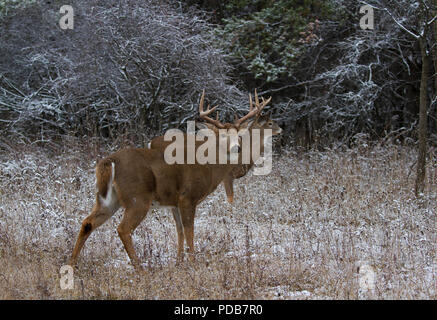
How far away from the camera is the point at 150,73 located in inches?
453

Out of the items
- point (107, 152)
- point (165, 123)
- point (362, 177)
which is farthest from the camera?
point (165, 123)

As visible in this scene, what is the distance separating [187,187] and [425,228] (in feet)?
9.46

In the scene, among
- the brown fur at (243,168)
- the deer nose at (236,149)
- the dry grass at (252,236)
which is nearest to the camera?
the dry grass at (252,236)

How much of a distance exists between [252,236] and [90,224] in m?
2.12

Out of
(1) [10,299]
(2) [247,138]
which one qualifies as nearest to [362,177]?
(2) [247,138]

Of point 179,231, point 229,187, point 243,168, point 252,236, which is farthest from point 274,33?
point 179,231

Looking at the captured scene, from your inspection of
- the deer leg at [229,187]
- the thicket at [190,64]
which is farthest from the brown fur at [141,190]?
the thicket at [190,64]

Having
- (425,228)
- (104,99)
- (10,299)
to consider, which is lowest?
(10,299)

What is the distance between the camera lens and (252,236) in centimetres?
739

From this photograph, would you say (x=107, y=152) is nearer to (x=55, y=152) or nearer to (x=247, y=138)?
(x=55, y=152)

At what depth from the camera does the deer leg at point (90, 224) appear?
A: 6070 mm

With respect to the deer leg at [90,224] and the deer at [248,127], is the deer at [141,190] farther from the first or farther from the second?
the deer at [248,127]

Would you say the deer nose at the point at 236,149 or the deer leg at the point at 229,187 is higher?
the deer nose at the point at 236,149

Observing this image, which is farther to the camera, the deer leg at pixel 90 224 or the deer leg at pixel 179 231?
the deer leg at pixel 179 231
